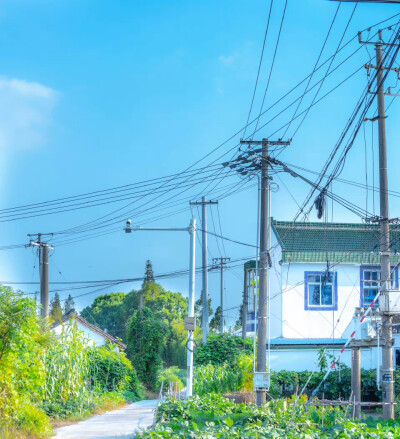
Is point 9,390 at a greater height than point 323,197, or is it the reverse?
point 323,197

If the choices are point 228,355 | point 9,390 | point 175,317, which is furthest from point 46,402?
point 175,317

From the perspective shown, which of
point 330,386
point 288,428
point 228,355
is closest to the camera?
point 288,428

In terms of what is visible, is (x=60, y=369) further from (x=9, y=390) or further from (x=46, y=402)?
(x=9, y=390)

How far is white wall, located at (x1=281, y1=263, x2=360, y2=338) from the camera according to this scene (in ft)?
120

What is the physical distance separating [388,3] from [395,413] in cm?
2004

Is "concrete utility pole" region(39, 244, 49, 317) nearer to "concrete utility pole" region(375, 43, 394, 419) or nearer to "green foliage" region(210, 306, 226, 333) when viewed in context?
"concrete utility pole" region(375, 43, 394, 419)

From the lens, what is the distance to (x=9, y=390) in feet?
56.8

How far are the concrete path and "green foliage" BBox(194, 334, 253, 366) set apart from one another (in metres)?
8.76

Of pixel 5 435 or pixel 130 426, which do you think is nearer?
pixel 5 435

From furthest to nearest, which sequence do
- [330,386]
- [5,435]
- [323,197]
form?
1. [330,386]
2. [323,197]
3. [5,435]

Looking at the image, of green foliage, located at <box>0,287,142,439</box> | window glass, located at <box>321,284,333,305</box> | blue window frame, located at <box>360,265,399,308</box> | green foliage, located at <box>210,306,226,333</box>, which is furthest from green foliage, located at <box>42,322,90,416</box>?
green foliage, located at <box>210,306,226,333</box>

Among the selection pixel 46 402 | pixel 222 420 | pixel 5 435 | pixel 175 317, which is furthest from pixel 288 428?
pixel 175 317

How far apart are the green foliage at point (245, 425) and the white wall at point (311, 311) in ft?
62.5

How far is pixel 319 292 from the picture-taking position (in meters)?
37.1
